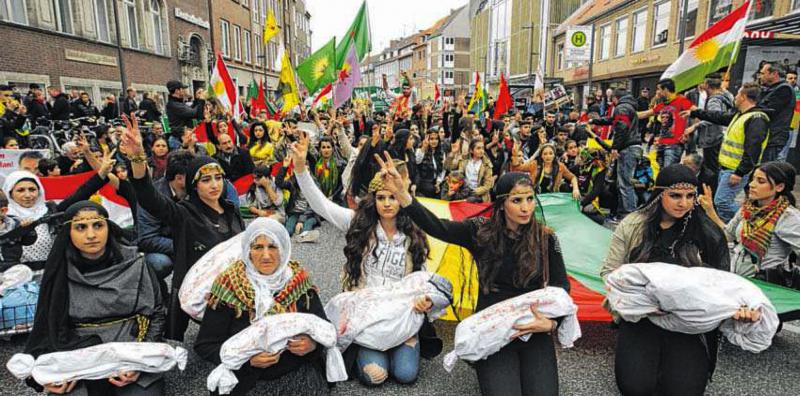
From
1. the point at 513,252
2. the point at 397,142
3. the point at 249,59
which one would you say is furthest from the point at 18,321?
the point at 249,59

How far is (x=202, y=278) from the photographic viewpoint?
116 inches

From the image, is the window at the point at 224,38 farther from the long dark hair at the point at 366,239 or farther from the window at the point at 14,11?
the long dark hair at the point at 366,239

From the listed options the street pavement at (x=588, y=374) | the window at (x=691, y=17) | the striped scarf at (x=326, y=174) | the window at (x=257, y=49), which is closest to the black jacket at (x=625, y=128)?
the street pavement at (x=588, y=374)

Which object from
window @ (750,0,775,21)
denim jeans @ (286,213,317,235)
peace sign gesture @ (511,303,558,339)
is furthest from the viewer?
window @ (750,0,775,21)

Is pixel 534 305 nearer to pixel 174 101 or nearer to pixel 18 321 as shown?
pixel 18 321

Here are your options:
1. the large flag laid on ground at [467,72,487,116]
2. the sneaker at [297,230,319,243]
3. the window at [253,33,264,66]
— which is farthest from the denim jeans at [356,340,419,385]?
the window at [253,33,264,66]

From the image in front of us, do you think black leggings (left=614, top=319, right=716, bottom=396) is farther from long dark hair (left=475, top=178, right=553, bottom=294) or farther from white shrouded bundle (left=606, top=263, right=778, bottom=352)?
long dark hair (left=475, top=178, right=553, bottom=294)

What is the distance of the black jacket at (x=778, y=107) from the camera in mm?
5445

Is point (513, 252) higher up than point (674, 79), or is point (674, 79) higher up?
point (674, 79)

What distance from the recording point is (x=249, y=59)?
111 ft

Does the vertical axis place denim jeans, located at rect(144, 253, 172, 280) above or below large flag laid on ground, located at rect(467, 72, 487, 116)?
below

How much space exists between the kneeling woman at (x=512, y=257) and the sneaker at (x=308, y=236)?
148 inches

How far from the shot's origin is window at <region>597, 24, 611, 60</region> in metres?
28.6

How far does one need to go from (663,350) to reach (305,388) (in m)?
2.22
